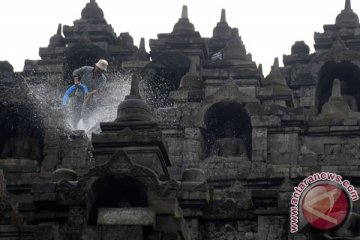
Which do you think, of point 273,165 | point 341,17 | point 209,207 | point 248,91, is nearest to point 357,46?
point 341,17

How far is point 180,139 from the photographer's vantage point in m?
40.5

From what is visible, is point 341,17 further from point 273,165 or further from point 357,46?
point 273,165

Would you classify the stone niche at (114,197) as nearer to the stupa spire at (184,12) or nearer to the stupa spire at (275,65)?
the stupa spire at (275,65)

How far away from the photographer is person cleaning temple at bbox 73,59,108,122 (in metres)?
44.5

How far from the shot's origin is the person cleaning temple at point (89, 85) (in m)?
44.5

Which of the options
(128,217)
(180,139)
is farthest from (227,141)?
(128,217)

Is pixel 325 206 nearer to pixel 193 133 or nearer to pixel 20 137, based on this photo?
pixel 193 133

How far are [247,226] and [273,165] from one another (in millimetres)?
6763

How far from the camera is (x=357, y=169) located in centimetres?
3612

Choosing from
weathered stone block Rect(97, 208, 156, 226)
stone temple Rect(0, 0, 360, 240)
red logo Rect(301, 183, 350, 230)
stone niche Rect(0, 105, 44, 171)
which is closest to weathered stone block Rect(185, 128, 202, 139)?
stone temple Rect(0, 0, 360, 240)

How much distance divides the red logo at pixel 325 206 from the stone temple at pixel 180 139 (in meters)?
0.23

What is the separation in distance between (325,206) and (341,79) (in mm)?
19702

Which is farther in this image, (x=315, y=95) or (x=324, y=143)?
(x=315, y=95)

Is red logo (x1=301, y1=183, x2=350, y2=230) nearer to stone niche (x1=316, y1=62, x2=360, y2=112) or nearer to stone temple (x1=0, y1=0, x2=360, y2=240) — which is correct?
stone temple (x1=0, y1=0, x2=360, y2=240)
